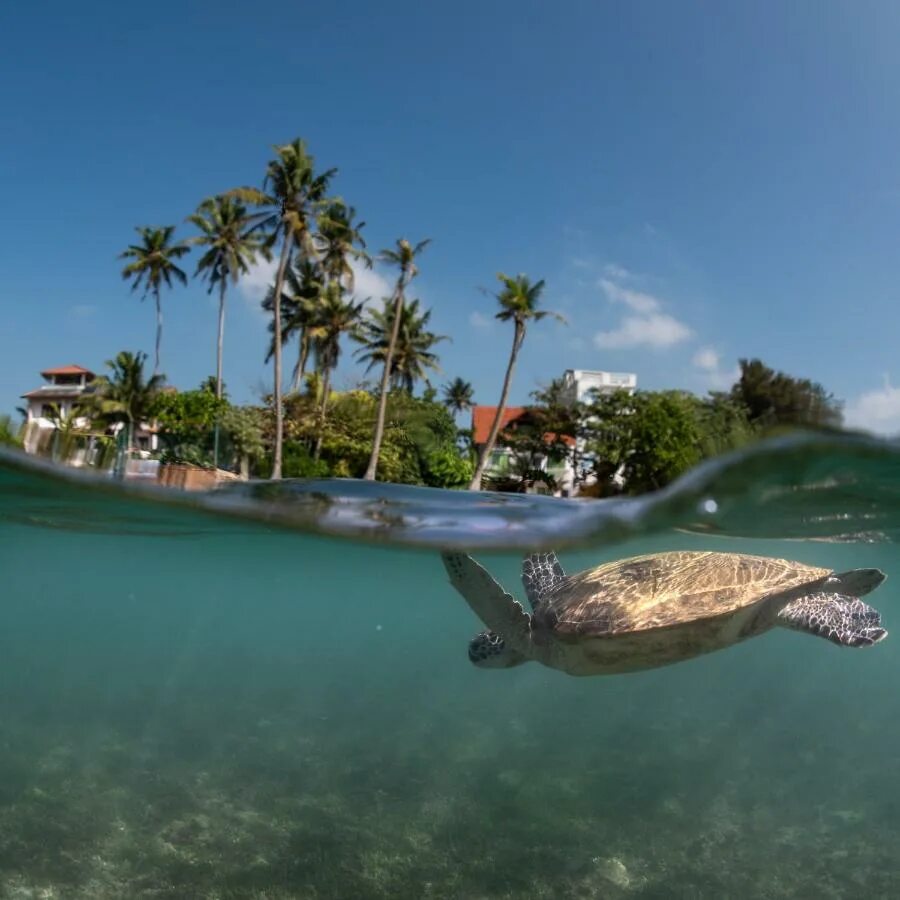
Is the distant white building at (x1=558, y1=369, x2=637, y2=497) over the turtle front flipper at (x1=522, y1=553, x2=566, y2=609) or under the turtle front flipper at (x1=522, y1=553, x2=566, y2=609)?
over

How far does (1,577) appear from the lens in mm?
31828

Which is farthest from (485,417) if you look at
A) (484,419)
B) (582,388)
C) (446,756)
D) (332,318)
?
(446,756)

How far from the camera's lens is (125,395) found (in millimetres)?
52500

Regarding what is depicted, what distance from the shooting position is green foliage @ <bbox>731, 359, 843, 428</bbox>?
250 inches

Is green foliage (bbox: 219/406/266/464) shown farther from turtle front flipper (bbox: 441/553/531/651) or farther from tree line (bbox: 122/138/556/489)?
turtle front flipper (bbox: 441/553/531/651)

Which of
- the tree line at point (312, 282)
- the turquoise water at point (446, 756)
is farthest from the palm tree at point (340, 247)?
the turquoise water at point (446, 756)

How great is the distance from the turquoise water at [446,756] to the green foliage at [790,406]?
741 mm

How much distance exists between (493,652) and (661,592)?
199 cm

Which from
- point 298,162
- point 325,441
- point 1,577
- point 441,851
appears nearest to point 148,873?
point 441,851

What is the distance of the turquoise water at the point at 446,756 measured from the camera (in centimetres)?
875

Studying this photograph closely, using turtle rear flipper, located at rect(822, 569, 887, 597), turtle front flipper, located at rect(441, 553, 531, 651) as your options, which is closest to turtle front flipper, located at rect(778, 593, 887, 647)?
turtle rear flipper, located at rect(822, 569, 887, 597)

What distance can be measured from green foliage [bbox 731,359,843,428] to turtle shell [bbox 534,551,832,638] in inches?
53.3

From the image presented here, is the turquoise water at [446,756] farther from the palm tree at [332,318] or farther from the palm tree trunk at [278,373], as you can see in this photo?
the palm tree at [332,318]

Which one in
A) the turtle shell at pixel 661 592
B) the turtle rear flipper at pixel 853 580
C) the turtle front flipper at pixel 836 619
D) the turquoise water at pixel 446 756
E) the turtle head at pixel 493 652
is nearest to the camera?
the turtle shell at pixel 661 592
